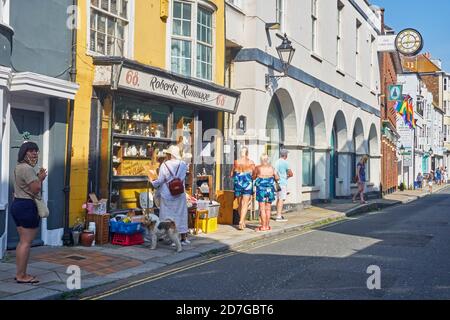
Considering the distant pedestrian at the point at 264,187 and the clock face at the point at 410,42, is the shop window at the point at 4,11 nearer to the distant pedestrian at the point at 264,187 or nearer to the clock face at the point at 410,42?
the distant pedestrian at the point at 264,187

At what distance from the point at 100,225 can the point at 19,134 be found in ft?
6.98

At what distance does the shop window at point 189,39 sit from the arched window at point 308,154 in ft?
27.1

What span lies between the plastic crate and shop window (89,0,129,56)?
3325 millimetres

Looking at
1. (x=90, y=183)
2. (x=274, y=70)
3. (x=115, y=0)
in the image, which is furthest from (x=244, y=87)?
(x=90, y=183)

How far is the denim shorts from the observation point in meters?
6.52

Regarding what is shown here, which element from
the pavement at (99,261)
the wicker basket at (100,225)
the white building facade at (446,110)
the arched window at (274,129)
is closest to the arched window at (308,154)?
the arched window at (274,129)

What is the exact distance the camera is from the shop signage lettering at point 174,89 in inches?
396

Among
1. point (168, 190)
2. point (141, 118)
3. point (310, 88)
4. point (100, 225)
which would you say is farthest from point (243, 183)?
point (310, 88)

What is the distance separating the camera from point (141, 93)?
414 inches

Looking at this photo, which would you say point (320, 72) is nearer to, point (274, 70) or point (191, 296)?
point (274, 70)

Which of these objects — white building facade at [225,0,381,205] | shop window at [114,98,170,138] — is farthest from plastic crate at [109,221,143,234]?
white building facade at [225,0,381,205]

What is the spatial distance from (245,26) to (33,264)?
31.6 ft

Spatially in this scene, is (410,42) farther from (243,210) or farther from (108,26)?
(108,26)

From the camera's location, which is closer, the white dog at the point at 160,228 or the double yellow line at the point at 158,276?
the double yellow line at the point at 158,276
